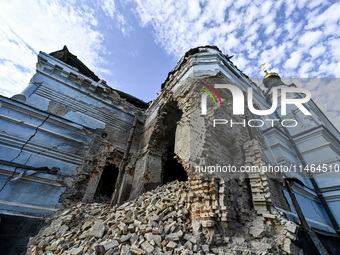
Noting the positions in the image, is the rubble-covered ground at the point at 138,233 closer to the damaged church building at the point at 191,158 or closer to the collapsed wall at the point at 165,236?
the collapsed wall at the point at 165,236

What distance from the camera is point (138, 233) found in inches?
110

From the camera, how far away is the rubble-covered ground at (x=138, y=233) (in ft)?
8.24

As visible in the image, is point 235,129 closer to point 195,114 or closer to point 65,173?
point 195,114

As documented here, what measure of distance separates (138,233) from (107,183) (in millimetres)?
5162

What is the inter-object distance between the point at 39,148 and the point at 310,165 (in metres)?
10.5

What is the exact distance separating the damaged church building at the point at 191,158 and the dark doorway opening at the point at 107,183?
48 millimetres

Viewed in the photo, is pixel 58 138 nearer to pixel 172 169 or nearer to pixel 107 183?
pixel 107 183

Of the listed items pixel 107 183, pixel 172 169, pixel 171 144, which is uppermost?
pixel 171 144

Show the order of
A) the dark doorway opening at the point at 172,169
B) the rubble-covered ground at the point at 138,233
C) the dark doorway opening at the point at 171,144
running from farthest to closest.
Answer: the dark doorway opening at the point at 172,169, the dark doorway opening at the point at 171,144, the rubble-covered ground at the point at 138,233

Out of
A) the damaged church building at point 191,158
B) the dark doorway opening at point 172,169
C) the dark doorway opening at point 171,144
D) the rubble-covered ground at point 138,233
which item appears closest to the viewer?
the rubble-covered ground at point 138,233

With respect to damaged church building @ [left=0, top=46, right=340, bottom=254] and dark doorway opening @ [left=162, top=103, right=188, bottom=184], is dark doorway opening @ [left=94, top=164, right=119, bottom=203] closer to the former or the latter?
damaged church building @ [left=0, top=46, right=340, bottom=254]

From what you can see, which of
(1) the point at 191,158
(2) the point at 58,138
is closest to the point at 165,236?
(1) the point at 191,158

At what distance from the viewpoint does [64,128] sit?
6320 millimetres

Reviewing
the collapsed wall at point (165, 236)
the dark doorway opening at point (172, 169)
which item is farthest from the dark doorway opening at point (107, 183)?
the collapsed wall at point (165, 236)
